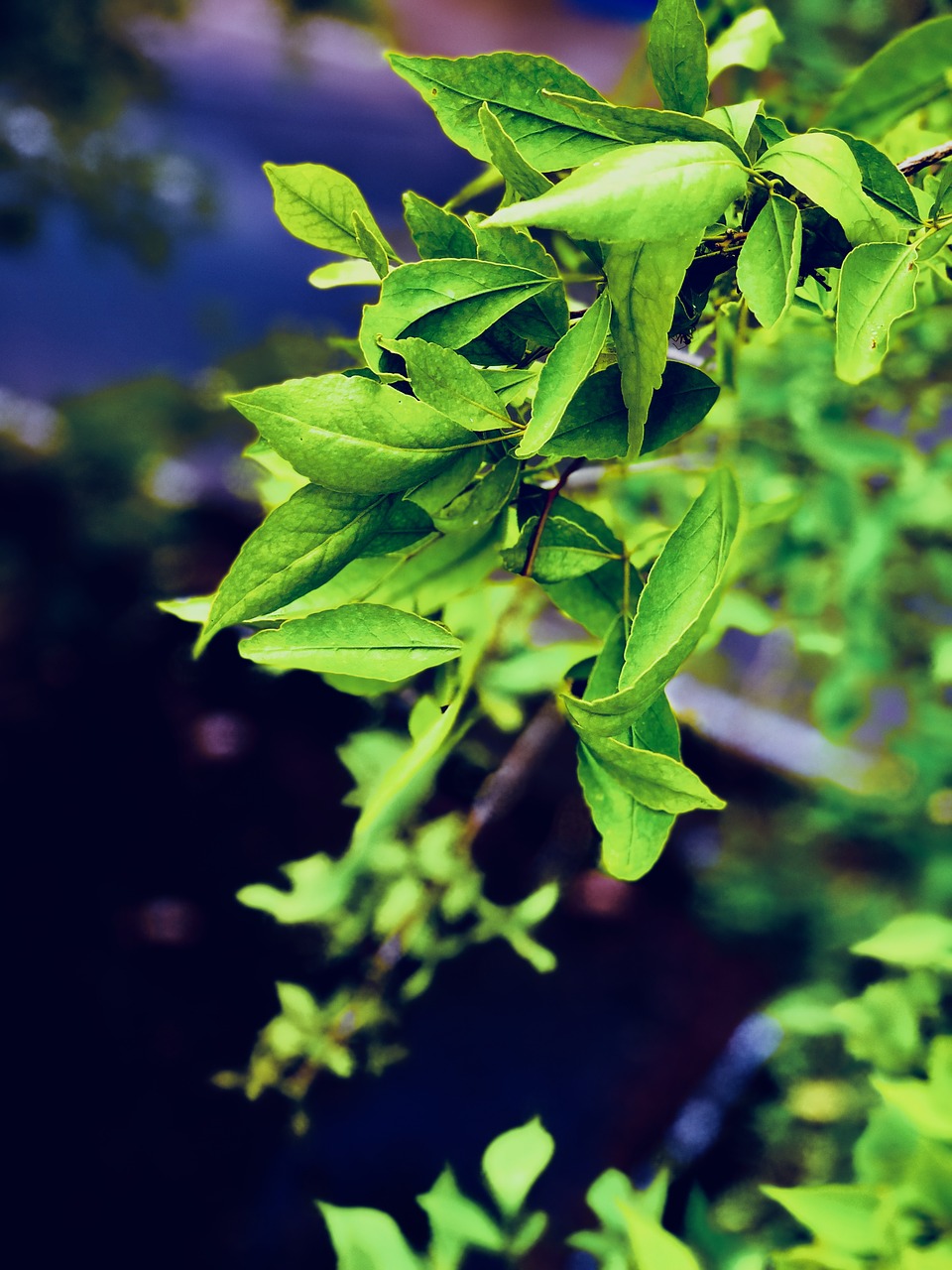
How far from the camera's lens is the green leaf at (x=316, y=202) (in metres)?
0.32

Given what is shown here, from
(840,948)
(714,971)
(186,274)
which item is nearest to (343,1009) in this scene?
(840,948)

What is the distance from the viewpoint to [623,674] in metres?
0.28

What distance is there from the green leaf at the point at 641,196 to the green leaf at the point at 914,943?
1.40ft

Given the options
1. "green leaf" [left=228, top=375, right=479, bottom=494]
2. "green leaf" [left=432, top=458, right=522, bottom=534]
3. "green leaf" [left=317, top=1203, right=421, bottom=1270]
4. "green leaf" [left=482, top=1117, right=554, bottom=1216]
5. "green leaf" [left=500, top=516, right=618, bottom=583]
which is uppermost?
"green leaf" [left=228, top=375, right=479, bottom=494]

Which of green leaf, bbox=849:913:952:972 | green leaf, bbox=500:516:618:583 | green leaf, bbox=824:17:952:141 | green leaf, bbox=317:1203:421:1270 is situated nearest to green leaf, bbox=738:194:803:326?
green leaf, bbox=500:516:618:583

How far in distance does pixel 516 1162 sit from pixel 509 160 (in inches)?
21.0

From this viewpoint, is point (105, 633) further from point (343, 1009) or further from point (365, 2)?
point (365, 2)

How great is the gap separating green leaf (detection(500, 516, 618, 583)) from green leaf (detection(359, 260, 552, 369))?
9 cm

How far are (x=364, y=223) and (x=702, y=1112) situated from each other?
1456 millimetres

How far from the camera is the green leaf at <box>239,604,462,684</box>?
0.29 m

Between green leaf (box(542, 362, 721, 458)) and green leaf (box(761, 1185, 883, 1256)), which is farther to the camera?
green leaf (box(761, 1185, 883, 1256))

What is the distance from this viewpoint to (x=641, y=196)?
0.22 meters

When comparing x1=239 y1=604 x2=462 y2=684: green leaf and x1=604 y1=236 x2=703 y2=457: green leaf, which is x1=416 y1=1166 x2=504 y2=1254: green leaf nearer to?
x1=239 y1=604 x2=462 y2=684: green leaf

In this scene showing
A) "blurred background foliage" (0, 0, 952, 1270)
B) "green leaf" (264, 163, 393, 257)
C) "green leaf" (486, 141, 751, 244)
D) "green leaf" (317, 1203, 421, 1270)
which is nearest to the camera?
"green leaf" (486, 141, 751, 244)
